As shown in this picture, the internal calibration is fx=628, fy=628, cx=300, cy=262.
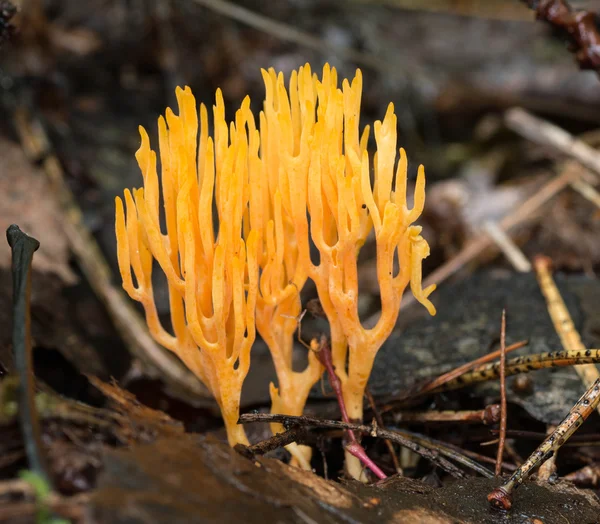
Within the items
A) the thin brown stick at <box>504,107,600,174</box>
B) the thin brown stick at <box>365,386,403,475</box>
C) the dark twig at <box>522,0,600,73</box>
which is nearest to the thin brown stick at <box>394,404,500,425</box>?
the thin brown stick at <box>365,386,403,475</box>

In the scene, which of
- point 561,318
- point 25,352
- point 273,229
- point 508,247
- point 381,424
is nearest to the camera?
point 25,352

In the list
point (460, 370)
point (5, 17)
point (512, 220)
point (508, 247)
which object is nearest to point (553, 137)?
point (512, 220)

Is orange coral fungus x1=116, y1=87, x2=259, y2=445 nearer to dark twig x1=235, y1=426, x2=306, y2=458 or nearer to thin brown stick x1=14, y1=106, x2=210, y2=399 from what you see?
dark twig x1=235, y1=426, x2=306, y2=458

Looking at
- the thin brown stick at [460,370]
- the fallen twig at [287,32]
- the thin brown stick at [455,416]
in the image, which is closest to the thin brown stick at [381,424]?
the thin brown stick at [455,416]

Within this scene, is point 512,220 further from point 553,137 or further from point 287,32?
point 287,32

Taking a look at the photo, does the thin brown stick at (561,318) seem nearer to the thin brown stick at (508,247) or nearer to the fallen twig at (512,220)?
the thin brown stick at (508,247)

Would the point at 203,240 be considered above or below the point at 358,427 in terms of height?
above
